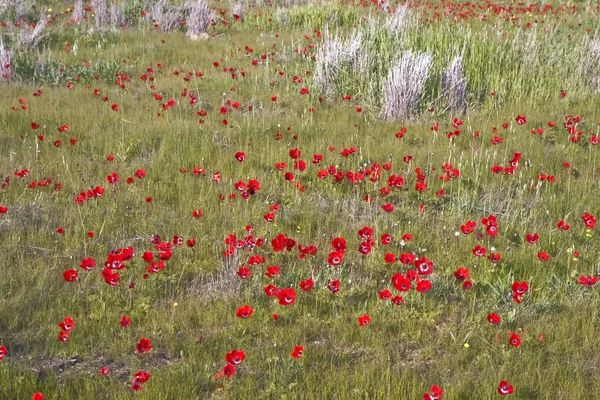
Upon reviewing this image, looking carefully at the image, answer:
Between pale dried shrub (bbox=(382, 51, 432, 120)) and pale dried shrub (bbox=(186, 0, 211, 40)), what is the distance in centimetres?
471

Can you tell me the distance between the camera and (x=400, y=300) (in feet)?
9.61

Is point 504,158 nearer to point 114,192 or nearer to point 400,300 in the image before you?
point 400,300

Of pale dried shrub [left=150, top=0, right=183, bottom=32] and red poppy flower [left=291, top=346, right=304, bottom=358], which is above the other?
pale dried shrub [left=150, top=0, right=183, bottom=32]

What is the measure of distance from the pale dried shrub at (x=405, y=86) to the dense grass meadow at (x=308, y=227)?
3 centimetres

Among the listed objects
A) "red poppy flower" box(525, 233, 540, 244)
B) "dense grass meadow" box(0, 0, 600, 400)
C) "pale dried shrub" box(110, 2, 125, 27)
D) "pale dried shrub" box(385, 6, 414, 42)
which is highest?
"pale dried shrub" box(385, 6, 414, 42)

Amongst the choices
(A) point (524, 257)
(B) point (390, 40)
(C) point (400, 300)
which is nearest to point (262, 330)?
(C) point (400, 300)

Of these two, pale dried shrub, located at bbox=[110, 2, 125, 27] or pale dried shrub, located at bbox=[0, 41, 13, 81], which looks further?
pale dried shrub, located at bbox=[110, 2, 125, 27]

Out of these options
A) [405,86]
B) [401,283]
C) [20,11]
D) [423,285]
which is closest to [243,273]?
[401,283]

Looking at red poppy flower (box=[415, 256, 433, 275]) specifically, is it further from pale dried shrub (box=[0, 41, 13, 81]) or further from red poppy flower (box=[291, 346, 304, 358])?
pale dried shrub (box=[0, 41, 13, 81])

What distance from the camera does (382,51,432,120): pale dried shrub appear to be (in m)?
6.41

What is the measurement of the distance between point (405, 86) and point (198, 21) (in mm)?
5168

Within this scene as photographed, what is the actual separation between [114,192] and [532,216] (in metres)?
3.05

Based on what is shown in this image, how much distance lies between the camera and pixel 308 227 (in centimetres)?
408

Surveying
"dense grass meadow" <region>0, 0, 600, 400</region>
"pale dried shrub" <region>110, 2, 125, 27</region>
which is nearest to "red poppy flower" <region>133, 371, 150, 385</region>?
"dense grass meadow" <region>0, 0, 600, 400</region>
